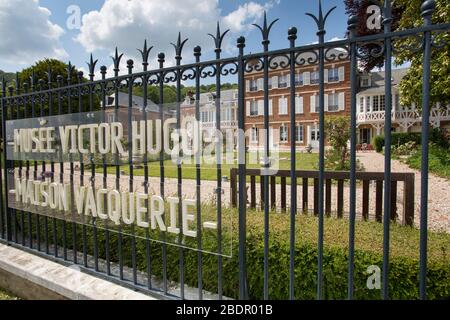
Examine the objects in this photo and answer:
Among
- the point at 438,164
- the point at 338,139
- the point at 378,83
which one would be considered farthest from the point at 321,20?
the point at 378,83

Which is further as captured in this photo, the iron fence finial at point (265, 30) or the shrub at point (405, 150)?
the shrub at point (405, 150)

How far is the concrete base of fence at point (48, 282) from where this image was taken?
2533mm

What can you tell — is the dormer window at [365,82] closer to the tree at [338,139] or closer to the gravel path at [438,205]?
the tree at [338,139]

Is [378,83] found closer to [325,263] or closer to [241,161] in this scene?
[325,263]

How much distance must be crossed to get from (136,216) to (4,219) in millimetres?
2592

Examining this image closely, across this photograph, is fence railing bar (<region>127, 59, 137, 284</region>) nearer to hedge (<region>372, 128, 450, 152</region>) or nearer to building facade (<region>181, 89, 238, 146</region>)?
building facade (<region>181, 89, 238, 146</region>)

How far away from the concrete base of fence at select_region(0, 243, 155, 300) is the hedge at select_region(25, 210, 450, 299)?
445 mm

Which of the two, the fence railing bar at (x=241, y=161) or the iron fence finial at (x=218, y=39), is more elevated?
the iron fence finial at (x=218, y=39)

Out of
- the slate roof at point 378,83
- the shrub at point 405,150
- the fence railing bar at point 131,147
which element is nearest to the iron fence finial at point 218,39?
the fence railing bar at point 131,147

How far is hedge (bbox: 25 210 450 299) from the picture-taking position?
216cm

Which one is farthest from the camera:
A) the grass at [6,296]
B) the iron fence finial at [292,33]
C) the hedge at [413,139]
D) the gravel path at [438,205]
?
the hedge at [413,139]

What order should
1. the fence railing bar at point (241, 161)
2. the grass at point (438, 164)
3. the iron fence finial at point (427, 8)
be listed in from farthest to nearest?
the grass at point (438, 164) → the fence railing bar at point (241, 161) → the iron fence finial at point (427, 8)

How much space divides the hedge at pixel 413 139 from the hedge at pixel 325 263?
19.1 metres
